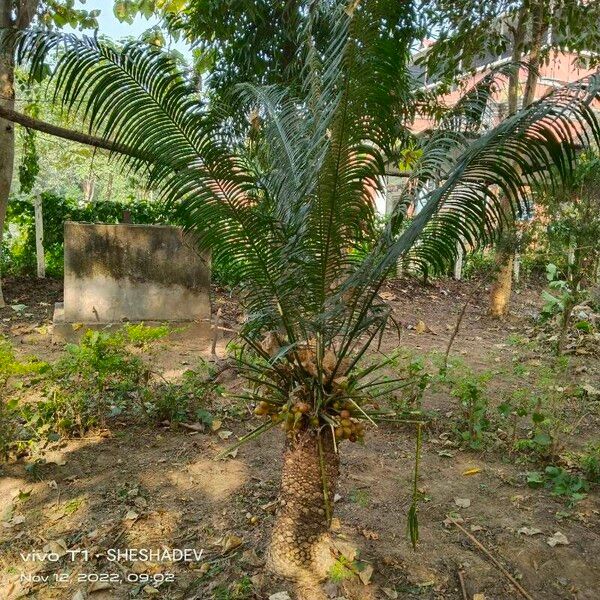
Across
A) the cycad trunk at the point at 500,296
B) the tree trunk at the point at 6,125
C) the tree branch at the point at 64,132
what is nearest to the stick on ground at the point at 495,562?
the tree branch at the point at 64,132

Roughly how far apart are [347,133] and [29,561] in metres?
2.61

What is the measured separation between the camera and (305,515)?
2.84 metres

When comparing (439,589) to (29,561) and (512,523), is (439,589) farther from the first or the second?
(29,561)

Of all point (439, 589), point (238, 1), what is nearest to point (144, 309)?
point (238, 1)

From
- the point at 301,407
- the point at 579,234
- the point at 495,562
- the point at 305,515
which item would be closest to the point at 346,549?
the point at 305,515

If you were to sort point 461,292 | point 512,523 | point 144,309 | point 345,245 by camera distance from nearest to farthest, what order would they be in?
1. point 345,245
2. point 512,523
3. point 144,309
4. point 461,292

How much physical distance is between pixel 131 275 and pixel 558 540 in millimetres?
5043

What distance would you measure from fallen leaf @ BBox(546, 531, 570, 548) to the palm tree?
1.22m

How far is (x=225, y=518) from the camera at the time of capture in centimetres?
337

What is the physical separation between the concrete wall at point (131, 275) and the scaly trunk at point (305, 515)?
3969mm

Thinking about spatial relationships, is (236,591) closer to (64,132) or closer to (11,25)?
(64,132)

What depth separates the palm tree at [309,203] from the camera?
8.61ft

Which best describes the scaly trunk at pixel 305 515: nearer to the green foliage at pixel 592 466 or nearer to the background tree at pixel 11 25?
the green foliage at pixel 592 466

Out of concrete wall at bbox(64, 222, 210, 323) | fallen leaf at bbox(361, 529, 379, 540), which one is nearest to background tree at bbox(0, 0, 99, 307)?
concrete wall at bbox(64, 222, 210, 323)
